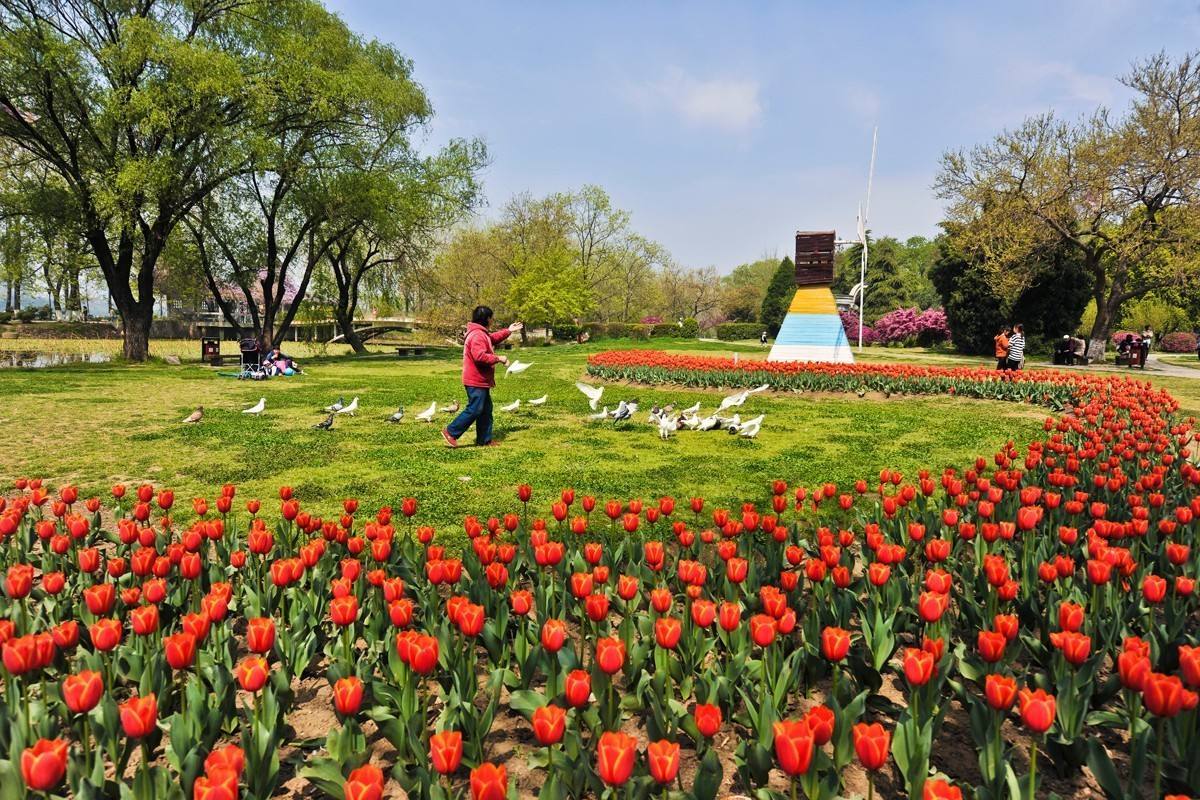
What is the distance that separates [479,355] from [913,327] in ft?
164

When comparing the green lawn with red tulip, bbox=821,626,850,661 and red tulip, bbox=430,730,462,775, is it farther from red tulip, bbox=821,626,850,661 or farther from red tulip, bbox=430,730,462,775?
red tulip, bbox=430,730,462,775

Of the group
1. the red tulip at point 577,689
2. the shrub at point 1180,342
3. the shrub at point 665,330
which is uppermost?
the shrub at point 665,330

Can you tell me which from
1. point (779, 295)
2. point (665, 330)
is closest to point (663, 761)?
point (665, 330)

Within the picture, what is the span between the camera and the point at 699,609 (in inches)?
106

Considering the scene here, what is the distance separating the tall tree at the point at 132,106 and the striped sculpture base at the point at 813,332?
21399mm

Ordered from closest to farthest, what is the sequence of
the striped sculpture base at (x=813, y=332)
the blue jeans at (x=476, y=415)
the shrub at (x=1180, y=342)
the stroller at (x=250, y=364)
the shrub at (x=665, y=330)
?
the blue jeans at (x=476, y=415), the stroller at (x=250, y=364), the striped sculpture base at (x=813, y=332), the shrub at (x=1180, y=342), the shrub at (x=665, y=330)

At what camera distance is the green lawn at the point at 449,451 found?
7.08m

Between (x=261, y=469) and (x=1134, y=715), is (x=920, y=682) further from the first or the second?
(x=261, y=469)

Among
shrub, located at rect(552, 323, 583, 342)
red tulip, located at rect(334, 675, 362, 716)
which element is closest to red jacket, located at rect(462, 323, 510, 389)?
red tulip, located at rect(334, 675, 362, 716)

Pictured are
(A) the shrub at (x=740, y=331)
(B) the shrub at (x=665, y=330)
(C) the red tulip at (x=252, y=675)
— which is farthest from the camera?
(A) the shrub at (x=740, y=331)

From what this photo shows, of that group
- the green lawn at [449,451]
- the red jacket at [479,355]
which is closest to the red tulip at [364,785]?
the green lawn at [449,451]

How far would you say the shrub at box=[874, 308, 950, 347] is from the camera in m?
48.4

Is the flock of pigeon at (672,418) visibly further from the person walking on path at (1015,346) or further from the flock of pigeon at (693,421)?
the person walking on path at (1015,346)

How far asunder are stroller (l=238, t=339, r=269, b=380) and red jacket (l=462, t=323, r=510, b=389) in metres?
14.4
